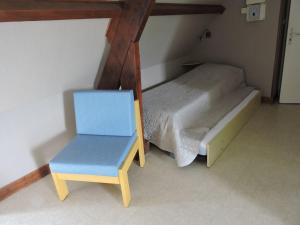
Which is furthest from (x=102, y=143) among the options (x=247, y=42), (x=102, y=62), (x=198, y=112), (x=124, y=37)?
(x=247, y=42)

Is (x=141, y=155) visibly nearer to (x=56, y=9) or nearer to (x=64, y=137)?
(x=64, y=137)

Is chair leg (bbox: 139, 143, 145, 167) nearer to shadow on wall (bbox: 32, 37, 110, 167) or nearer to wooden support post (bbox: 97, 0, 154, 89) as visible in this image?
wooden support post (bbox: 97, 0, 154, 89)

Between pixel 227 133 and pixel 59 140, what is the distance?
1629 millimetres

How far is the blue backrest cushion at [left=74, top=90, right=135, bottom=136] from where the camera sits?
211 centimetres

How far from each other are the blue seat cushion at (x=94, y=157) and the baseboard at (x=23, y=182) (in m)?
0.51

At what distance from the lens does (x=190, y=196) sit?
201cm

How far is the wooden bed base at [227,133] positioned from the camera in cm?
232

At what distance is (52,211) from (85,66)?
1186 mm

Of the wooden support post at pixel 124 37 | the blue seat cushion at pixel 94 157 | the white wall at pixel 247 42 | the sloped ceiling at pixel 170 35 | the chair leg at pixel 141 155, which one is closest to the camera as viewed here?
the blue seat cushion at pixel 94 157

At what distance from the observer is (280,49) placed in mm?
3508

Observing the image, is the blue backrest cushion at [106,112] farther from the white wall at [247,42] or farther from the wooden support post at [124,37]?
the white wall at [247,42]

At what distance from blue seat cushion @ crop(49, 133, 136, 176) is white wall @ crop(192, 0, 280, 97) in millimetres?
2315

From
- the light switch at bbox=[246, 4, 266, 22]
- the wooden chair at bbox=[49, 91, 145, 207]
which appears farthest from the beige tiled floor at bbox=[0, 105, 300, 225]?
the light switch at bbox=[246, 4, 266, 22]

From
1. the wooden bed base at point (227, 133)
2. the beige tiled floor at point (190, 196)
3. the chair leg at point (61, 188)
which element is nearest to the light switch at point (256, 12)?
the wooden bed base at point (227, 133)
